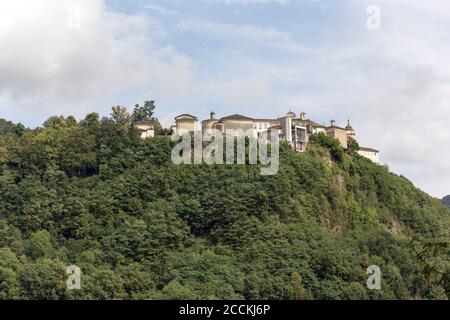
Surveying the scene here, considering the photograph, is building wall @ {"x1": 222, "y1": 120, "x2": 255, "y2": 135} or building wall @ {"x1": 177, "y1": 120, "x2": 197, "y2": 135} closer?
building wall @ {"x1": 222, "y1": 120, "x2": 255, "y2": 135}

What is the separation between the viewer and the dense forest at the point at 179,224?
45.9m

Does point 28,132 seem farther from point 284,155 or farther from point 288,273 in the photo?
point 288,273

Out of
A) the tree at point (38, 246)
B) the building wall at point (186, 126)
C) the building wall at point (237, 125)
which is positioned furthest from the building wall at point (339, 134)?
the tree at point (38, 246)

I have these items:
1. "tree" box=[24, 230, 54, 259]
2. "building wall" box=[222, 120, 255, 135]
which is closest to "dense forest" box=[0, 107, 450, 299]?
"tree" box=[24, 230, 54, 259]

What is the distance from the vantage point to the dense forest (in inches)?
1809

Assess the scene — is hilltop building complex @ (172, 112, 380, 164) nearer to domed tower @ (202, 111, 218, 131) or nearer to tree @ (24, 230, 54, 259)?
domed tower @ (202, 111, 218, 131)

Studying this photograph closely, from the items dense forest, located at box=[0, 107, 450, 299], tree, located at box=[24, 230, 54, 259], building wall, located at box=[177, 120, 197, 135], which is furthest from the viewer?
building wall, located at box=[177, 120, 197, 135]

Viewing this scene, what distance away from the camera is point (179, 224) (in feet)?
166

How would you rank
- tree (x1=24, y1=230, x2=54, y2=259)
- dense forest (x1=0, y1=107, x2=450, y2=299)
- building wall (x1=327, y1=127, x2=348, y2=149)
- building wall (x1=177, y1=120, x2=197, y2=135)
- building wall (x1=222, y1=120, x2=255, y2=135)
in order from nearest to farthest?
dense forest (x1=0, y1=107, x2=450, y2=299), tree (x1=24, y1=230, x2=54, y2=259), building wall (x1=222, y1=120, x2=255, y2=135), building wall (x1=177, y1=120, x2=197, y2=135), building wall (x1=327, y1=127, x2=348, y2=149)

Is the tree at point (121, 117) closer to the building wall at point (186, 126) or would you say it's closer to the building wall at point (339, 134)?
the building wall at point (186, 126)

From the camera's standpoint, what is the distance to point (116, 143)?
183 ft

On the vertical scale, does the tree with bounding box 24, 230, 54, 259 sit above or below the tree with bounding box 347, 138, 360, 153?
below

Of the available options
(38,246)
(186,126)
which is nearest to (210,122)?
(186,126)
